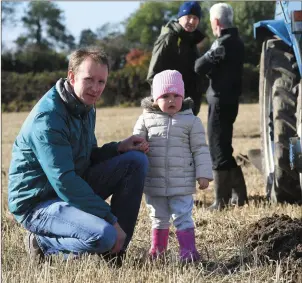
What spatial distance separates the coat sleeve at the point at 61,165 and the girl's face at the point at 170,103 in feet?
2.38

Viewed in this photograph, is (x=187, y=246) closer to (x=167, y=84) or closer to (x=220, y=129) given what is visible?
(x=167, y=84)

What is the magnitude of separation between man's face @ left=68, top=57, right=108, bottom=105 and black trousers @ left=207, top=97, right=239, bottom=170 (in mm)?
2289

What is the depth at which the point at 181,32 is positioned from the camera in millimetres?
6211

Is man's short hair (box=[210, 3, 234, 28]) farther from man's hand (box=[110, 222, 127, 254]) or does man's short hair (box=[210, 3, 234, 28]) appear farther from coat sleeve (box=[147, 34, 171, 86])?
man's hand (box=[110, 222, 127, 254])

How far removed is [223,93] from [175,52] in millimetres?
591

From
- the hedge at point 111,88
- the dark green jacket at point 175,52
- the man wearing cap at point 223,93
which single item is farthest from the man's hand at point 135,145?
the hedge at point 111,88

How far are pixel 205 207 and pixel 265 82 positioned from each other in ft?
4.52

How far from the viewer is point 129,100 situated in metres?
32.2

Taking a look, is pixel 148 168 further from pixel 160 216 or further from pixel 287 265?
pixel 287 265

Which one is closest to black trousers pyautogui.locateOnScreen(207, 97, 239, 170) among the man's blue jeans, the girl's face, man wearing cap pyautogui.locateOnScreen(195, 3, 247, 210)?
man wearing cap pyautogui.locateOnScreen(195, 3, 247, 210)

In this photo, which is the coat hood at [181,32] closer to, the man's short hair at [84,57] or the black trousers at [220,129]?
the black trousers at [220,129]

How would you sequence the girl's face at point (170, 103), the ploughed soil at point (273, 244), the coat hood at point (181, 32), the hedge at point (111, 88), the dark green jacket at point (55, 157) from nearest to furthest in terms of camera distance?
the dark green jacket at point (55, 157)
the ploughed soil at point (273, 244)
the girl's face at point (170, 103)
the coat hood at point (181, 32)
the hedge at point (111, 88)

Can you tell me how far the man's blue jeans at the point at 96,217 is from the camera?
3.78 meters

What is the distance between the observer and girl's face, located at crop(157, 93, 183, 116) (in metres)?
4.27
